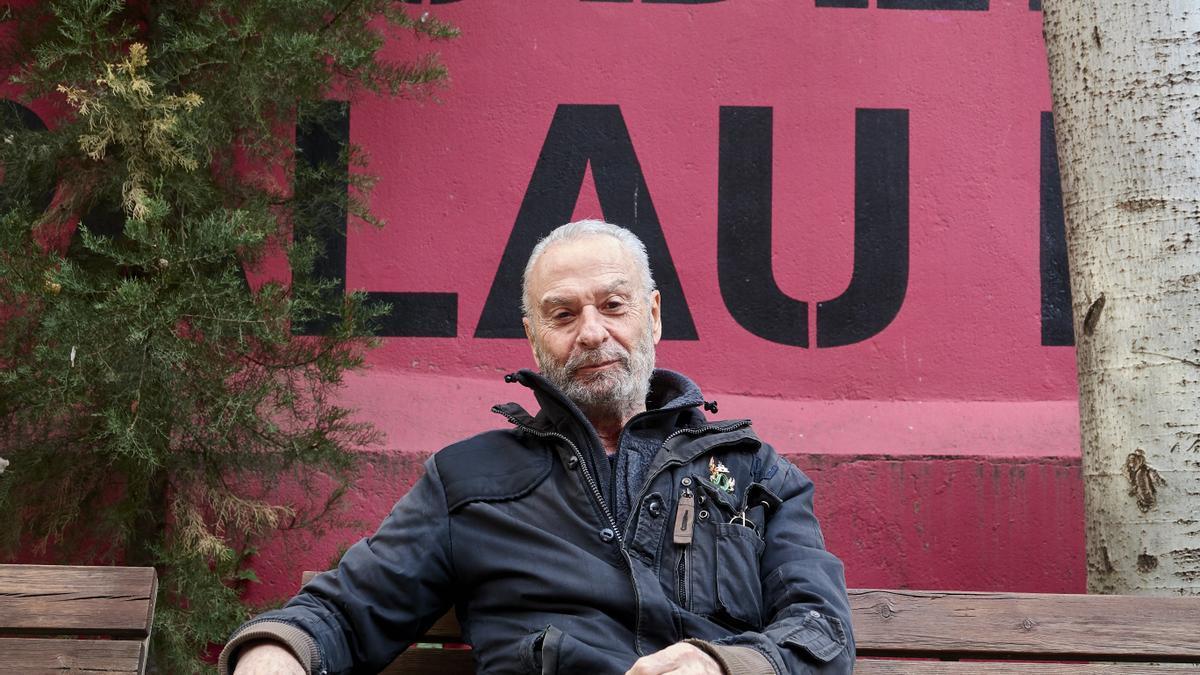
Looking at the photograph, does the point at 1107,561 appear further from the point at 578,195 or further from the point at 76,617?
the point at 76,617

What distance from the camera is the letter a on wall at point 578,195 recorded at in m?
4.61

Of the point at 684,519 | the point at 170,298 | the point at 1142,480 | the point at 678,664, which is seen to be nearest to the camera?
the point at 678,664

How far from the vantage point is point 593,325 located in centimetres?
300

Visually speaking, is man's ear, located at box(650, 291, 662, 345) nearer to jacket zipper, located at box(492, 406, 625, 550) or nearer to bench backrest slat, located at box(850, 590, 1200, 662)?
jacket zipper, located at box(492, 406, 625, 550)

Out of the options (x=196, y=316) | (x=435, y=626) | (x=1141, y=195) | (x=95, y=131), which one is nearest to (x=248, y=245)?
(x=196, y=316)

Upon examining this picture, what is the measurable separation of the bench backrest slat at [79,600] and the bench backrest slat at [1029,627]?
1.36 meters

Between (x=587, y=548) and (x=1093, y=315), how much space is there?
1.39m

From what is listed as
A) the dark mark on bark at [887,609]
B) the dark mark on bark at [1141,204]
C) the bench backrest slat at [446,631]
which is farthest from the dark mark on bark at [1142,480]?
the bench backrest slat at [446,631]

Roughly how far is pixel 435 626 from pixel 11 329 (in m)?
1.68

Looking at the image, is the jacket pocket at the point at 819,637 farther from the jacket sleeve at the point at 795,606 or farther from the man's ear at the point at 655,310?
the man's ear at the point at 655,310

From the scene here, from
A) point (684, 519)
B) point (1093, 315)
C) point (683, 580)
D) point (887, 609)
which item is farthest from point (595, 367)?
point (1093, 315)

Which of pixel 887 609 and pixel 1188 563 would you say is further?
pixel 1188 563

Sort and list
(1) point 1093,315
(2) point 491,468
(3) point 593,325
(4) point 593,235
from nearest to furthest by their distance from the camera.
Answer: (2) point 491,468 → (3) point 593,325 → (4) point 593,235 → (1) point 1093,315

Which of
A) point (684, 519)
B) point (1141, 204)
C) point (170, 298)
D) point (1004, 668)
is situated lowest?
point (1004, 668)
